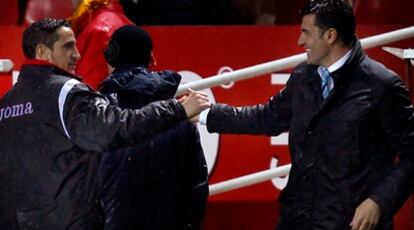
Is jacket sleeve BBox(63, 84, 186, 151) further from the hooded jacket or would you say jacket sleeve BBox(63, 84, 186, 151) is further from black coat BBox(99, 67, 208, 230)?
black coat BBox(99, 67, 208, 230)

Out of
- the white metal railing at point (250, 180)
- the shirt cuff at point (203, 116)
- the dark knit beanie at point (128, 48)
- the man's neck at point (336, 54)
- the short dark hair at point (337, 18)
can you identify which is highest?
the short dark hair at point (337, 18)

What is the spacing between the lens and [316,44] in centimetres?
558

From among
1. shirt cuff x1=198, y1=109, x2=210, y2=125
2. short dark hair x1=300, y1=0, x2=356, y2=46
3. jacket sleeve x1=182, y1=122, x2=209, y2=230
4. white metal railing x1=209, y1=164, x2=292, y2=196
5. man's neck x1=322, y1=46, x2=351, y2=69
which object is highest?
short dark hair x1=300, y1=0, x2=356, y2=46

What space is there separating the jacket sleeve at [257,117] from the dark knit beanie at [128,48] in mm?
439

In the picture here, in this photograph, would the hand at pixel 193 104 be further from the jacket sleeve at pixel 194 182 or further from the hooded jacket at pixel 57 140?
the jacket sleeve at pixel 194 182

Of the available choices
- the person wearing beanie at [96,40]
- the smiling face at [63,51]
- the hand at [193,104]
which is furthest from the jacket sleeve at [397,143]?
the person wearing beanie at [96,40]

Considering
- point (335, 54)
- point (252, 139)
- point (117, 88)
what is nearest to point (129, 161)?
point (117, 88)

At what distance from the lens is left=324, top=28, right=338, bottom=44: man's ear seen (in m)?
5.55

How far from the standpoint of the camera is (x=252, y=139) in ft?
24.2

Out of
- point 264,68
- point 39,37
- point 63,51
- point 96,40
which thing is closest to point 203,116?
point 63,51

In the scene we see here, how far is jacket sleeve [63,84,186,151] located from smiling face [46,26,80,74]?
0.85ft

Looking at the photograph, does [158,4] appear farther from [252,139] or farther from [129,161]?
[129,161]

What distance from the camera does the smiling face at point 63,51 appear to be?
551cm

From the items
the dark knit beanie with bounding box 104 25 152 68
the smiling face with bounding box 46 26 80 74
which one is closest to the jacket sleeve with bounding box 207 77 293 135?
the dark knit beanie with bounding box 104 25 152 68
